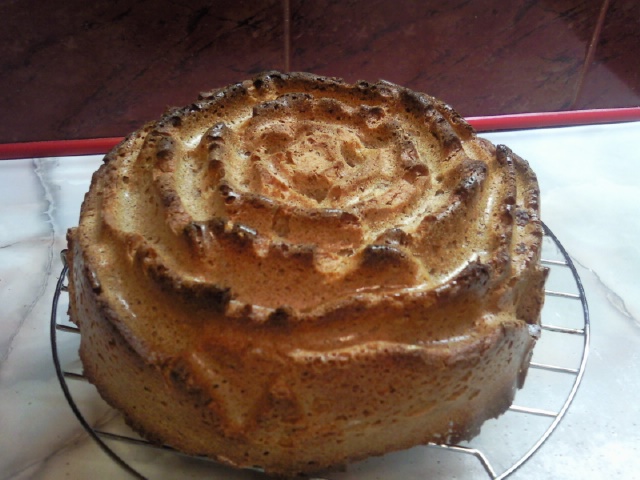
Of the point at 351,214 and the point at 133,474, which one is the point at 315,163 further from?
the point at 133,474

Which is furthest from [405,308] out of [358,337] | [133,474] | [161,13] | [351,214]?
[161,13]

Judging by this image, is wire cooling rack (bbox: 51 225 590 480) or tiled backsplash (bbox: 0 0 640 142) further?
tiled backsplash (bbox: 0 0 640 142)

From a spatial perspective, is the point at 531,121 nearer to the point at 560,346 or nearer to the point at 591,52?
the point at 591,52

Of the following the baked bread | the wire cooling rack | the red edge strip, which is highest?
the baked bread

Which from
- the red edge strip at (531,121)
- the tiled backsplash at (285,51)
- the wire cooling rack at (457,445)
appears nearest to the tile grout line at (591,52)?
the tiled backsplash at (285,51)

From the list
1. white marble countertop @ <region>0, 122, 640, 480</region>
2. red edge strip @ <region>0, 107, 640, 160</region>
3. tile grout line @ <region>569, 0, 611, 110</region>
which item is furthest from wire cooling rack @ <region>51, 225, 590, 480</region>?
tile grout line @ <region>569, 0, 611, 110</region>

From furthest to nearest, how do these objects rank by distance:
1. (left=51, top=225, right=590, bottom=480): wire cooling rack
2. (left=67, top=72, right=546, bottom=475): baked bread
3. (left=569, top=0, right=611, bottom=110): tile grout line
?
(left=569, top=0, right=611, bottom=110): tile grout line → (left=51, top=225, right=590, bottom=480): wire cooling rack → (left=67, top=72, right=546, bottom=475): baked bread

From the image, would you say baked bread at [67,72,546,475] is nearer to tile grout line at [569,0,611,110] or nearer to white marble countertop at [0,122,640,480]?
white marble countertop at [0,122,640,480]
